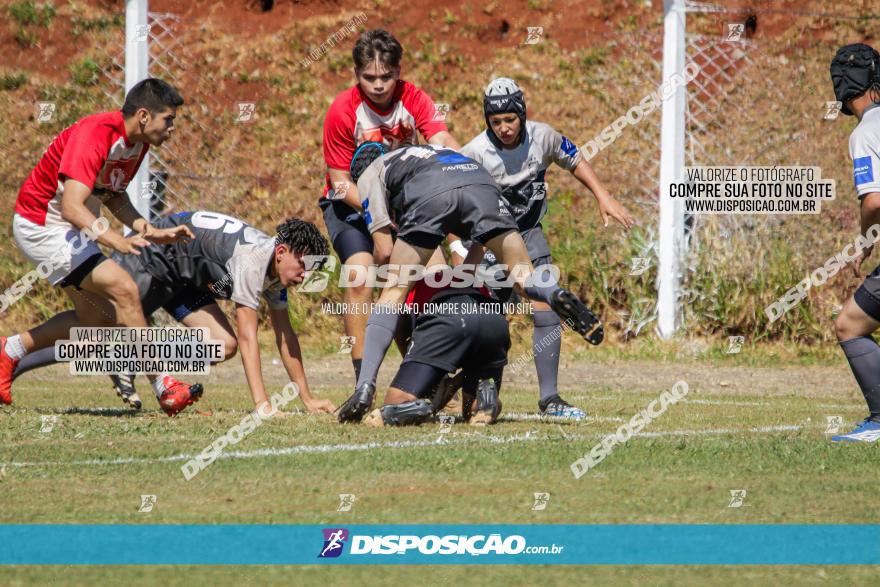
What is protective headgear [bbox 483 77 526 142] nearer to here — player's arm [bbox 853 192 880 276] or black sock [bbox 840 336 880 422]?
player's arm [bbox 853 192 880 276]

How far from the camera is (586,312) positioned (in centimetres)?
648

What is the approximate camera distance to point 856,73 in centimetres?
695

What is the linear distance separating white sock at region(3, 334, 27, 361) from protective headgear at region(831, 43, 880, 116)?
547 centimetres

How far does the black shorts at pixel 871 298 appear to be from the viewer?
6.82 m

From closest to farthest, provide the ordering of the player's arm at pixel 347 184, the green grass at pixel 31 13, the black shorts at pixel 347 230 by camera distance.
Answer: the player's arm at pixel 347 184, the black shorts at pixel 347 230, the green grass at pixel 31 13

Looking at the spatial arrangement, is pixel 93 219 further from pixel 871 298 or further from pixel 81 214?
pixel 871 298

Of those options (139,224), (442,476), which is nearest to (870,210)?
(442,476)

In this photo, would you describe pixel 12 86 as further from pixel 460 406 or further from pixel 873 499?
pixel 873 499

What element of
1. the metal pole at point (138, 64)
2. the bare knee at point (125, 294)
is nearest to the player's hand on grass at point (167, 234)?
the bare knee at point (125, 294)

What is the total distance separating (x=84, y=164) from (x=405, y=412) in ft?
8.60

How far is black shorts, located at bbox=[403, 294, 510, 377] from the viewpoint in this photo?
7.01m

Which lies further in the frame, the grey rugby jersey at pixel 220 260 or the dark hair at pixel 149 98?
the dark hair at pixel 149 98

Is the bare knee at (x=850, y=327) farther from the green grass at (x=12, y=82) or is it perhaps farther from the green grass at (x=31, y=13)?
the green grass at (x=31, y=13)

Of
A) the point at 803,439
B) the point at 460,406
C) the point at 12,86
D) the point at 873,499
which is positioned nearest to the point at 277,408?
the point at 460,406
